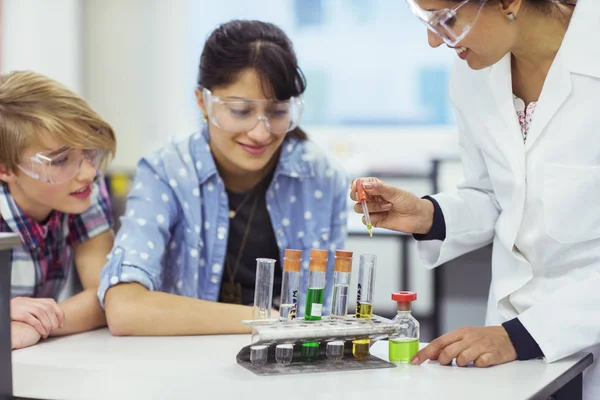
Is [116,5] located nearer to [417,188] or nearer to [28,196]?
[417,188]

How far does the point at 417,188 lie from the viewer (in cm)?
486

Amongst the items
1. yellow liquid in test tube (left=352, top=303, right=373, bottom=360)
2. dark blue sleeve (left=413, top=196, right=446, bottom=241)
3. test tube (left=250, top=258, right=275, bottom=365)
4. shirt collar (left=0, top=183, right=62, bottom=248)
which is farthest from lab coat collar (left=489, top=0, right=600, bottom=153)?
shirt collar (left=0, top=183, right=62, bottom=248)

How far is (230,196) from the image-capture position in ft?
6.79

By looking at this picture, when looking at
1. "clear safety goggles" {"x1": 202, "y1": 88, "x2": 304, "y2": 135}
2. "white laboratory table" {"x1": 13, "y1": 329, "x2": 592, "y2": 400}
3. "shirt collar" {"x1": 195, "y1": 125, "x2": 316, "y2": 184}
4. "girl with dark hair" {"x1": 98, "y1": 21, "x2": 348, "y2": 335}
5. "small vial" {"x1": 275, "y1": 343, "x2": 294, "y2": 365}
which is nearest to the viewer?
"white laboratory table" {"x1": 13, "y1": 329, "x2": 592, "y2": 400}

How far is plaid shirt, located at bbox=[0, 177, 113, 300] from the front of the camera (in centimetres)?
184

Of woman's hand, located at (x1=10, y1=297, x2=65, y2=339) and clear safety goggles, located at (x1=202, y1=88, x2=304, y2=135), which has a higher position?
clear safety goggles, located at (x1=202, y1=88, x2=304, y2=135)

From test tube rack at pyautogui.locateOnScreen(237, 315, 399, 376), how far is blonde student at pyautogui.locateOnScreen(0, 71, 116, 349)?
1.82 ft

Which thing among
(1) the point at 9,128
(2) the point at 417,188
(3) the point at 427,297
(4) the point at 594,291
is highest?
(1) the point at 9,128

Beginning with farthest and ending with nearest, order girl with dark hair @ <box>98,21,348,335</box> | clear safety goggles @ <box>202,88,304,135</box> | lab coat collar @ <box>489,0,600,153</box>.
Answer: clear safety goggles @ <box>202,88,304,135</box>
girl with dark hair @ <box>98,21,348,335</box>
lab coat collar @ <box>489,0,600,153</box>

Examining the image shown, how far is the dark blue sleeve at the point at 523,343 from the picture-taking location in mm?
1453

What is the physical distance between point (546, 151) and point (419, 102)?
151 inches

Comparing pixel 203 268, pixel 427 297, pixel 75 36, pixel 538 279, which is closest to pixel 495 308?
pixel 538 279

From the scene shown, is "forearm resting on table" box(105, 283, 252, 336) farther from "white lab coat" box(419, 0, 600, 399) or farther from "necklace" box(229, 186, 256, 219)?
"white lab coat" box(419, 0, 600, 399)

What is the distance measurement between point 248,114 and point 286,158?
0.80 feet
